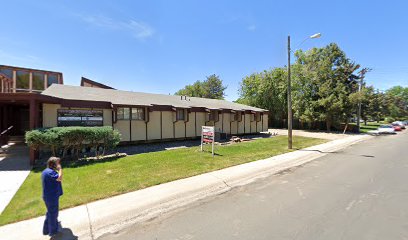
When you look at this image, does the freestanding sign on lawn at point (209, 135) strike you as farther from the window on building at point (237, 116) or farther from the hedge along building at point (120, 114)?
the window on building at point (237, 116)

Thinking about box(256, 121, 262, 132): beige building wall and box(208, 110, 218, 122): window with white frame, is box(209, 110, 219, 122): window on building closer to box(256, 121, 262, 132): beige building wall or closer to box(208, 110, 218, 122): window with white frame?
box(208, 110, 218, 122): window with white frame

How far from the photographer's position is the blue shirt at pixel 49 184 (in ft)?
12.9

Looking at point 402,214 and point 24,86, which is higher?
point 24,86

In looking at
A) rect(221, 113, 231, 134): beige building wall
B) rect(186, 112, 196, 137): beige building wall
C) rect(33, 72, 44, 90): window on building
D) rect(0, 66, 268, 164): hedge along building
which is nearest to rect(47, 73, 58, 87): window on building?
rect(33, 72, 44, 90): window on building

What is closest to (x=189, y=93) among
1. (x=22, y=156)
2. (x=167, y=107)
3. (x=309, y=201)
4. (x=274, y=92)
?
(x=274, y=92)

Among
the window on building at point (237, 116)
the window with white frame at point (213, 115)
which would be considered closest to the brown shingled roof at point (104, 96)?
the window with white frame at point (213, 115)

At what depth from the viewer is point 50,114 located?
12.1 meters

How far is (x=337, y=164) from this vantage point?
10336mm

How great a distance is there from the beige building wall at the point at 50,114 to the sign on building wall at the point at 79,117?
20cm

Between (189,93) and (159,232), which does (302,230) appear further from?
(189,93)

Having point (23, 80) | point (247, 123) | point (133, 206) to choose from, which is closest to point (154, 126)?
point (133, 206)

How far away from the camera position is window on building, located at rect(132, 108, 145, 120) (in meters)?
15.1

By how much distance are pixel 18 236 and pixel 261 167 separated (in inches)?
328

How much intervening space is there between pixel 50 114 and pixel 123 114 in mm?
4075
